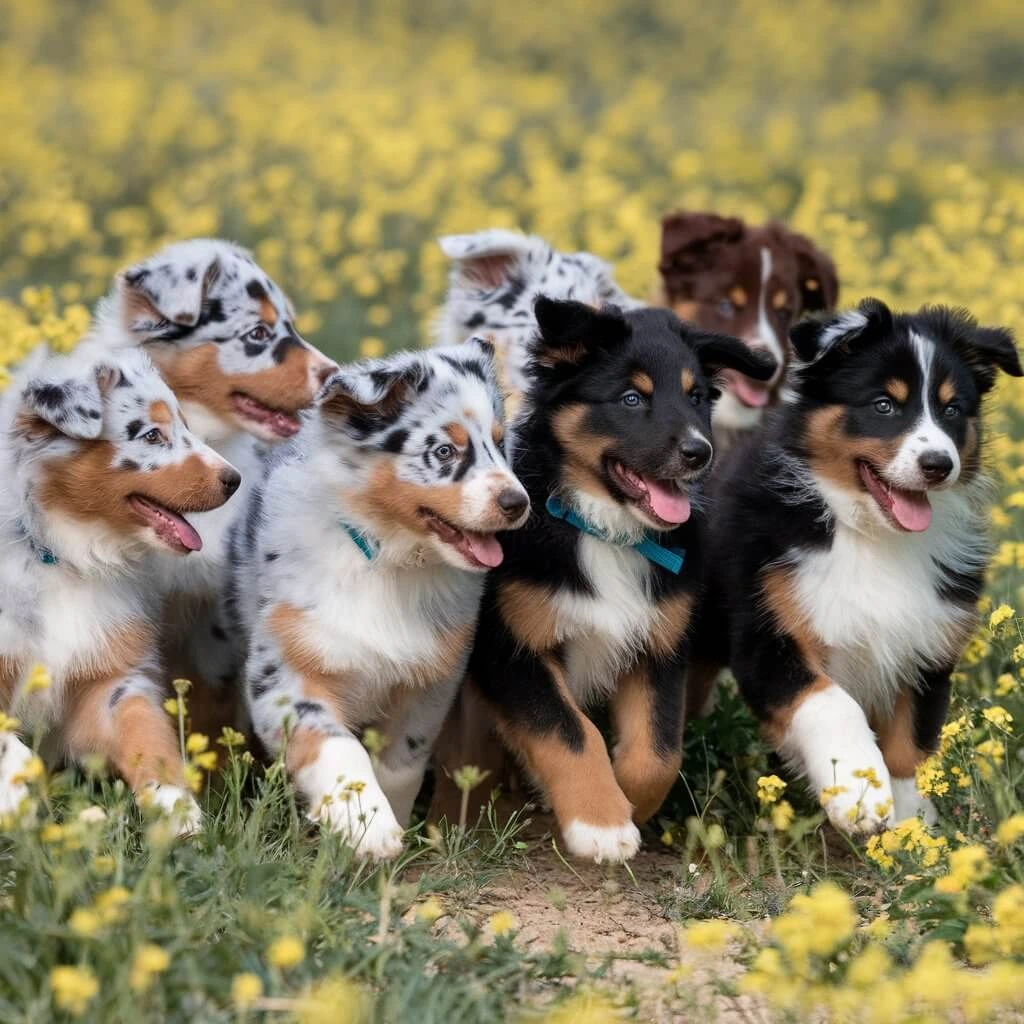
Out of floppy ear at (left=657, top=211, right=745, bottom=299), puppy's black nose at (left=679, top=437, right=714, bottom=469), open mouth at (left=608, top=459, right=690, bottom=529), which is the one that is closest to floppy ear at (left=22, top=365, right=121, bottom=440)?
open mouth at (left=608, top=459, right=690, bottom=529)

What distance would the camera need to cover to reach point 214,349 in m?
5.49

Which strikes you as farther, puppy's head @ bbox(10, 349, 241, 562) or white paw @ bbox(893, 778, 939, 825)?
white paw @ bbox(893, 778, 939, 825)

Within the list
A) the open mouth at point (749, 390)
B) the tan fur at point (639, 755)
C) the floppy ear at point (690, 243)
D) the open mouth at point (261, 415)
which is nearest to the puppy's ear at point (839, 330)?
the tan fur at point (639, 755)

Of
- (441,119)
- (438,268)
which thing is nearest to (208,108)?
(441,119)

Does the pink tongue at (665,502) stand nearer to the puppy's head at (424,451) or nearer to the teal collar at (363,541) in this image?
the puppy's head at (424,451)

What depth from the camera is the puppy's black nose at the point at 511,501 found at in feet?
14.4

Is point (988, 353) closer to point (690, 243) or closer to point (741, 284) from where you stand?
point (741, 284)

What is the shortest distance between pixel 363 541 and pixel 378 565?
0.08 m

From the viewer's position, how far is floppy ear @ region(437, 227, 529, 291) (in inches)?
249

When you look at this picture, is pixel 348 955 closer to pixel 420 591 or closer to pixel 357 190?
pixel 420 591

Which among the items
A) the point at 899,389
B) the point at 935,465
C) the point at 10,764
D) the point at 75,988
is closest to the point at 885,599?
the point at 935,465

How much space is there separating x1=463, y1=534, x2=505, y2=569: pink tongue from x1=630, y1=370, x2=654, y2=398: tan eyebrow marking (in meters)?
0.62

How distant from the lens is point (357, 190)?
42.6 ft

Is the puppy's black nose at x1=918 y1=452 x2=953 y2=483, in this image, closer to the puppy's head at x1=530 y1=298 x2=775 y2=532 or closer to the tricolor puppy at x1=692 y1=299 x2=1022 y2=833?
the tricolor puppy at x1=692 y1=299 x2=1022 y2=833
